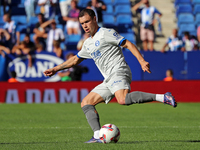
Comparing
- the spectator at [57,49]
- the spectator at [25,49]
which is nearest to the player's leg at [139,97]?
the spectator at [57,49]

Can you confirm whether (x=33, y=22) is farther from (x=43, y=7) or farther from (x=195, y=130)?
(x=195, y=130)

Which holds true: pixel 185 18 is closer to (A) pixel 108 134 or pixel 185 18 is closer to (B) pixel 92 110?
(B) pixel 92 110

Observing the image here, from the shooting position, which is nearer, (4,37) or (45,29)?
(4,37)

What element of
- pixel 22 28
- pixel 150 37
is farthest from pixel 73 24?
pixel 150 37

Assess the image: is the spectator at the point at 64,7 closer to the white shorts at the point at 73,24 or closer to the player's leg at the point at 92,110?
the white shorts at the point at 73,24

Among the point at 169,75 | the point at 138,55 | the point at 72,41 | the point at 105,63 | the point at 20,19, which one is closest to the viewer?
the point at 138,55

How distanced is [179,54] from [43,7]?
6856 mm

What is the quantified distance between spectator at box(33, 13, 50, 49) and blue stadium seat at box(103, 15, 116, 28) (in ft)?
9.83

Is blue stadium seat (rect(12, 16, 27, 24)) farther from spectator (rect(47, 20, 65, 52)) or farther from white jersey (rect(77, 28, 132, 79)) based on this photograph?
white jersey (rect(77, 28, 132, 79))

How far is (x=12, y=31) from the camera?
16.6 metres

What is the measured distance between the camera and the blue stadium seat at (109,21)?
59.7 feet

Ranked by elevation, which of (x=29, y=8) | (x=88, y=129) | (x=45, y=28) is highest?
(x=29, y=8)

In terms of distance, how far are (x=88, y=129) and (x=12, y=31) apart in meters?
10.1

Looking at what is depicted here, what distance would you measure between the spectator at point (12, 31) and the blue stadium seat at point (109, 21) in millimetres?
4153
